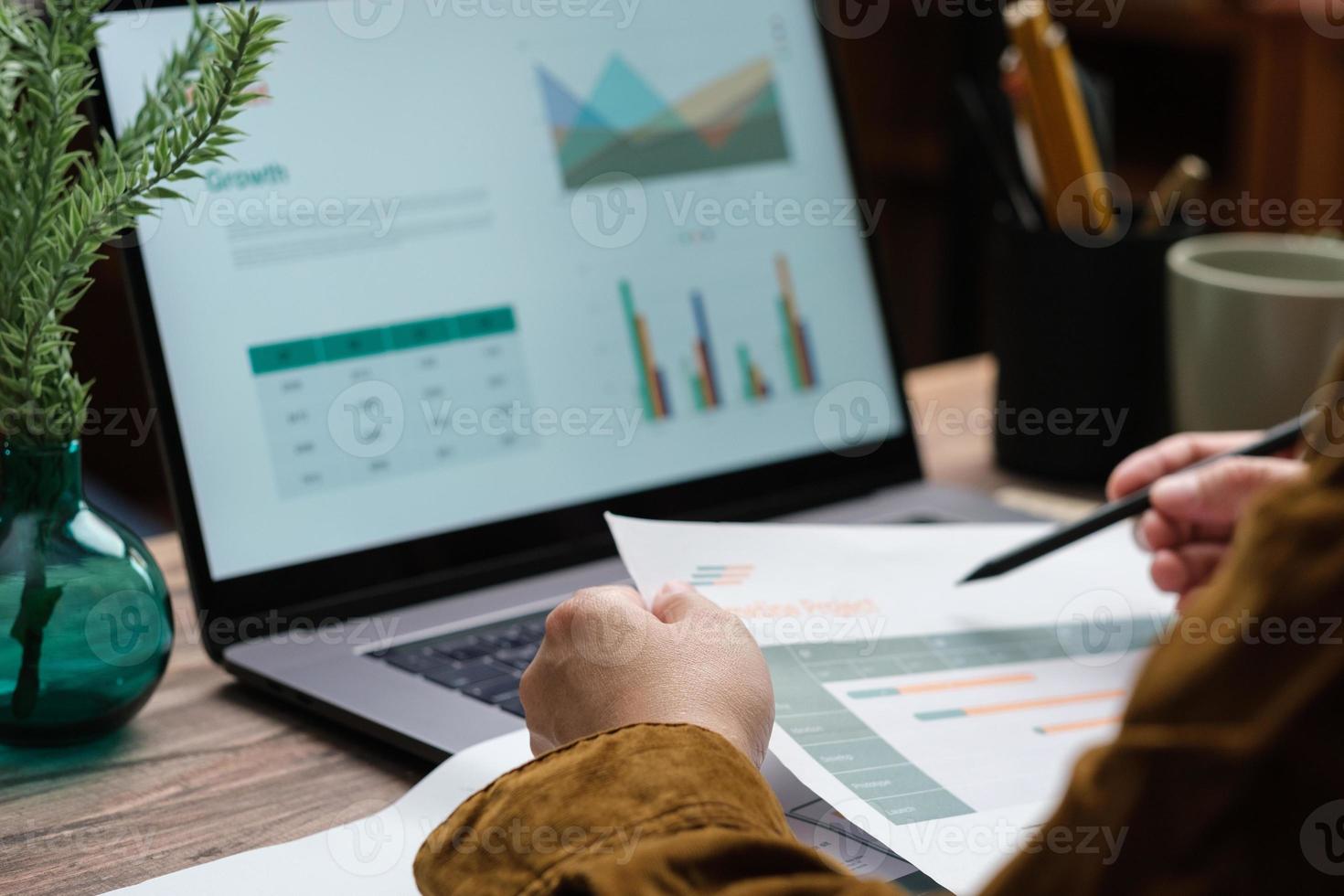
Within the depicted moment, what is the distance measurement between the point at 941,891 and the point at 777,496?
0.40 meters

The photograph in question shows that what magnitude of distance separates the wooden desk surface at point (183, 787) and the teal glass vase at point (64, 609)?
0.02 meters

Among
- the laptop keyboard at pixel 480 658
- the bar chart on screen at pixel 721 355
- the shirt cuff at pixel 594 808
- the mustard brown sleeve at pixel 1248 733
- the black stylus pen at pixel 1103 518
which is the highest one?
the bar chart on screen at pixel 721 355

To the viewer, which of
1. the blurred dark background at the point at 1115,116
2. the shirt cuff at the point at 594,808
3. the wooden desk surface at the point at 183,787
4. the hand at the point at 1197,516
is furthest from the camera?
the blurred dark background at the point at 1115,116

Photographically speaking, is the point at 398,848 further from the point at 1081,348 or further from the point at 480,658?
the point at 1081,348

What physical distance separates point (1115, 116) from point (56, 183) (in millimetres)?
2082

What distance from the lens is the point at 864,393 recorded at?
87 cm

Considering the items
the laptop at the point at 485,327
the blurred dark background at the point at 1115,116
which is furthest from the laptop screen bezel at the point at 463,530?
the blurred dark background at the point at 1115,116

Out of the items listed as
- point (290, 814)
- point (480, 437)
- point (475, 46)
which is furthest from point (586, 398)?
point (290, 814)

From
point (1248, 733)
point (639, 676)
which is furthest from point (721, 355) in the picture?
point (1248, 733)

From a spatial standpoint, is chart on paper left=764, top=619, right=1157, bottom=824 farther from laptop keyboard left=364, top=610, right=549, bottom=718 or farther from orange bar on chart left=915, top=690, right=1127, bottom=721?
laptop keyboard left=364, top=610, right=549, bottom=718

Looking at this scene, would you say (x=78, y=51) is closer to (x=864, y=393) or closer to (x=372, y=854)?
(x=372, y=854)

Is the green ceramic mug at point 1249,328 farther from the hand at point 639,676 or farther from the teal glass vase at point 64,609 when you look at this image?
the teal glass vase at point 64,609

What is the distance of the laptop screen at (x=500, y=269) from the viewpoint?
65 cm

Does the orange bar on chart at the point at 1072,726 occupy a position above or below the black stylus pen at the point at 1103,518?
below
